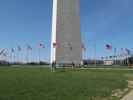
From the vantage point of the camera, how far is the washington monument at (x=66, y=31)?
84.1 metres

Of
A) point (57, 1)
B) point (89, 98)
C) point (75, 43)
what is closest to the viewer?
point (89, 98)

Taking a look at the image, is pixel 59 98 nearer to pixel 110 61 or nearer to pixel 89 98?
pixel 89 98

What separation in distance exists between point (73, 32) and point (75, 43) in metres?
3.59

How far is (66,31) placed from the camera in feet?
284

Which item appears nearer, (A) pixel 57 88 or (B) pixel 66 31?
(A) pixel 57 88

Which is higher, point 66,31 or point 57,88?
point 66,31

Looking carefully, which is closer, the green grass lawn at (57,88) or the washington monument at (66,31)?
the green grass lawn at (57,88)

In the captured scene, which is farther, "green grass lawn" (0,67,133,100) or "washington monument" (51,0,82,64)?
"washington monument" (51,0,82,64)

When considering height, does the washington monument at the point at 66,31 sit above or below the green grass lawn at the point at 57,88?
above

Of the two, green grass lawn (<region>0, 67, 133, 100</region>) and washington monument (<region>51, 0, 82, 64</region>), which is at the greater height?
washington monument (<region>51, 0, 82, 64</region>)

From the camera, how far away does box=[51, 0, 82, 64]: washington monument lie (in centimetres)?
8413

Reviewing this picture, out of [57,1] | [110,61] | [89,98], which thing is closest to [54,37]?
[57,1]

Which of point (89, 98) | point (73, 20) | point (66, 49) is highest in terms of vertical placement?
point (73, 20)

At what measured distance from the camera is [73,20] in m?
86.1
